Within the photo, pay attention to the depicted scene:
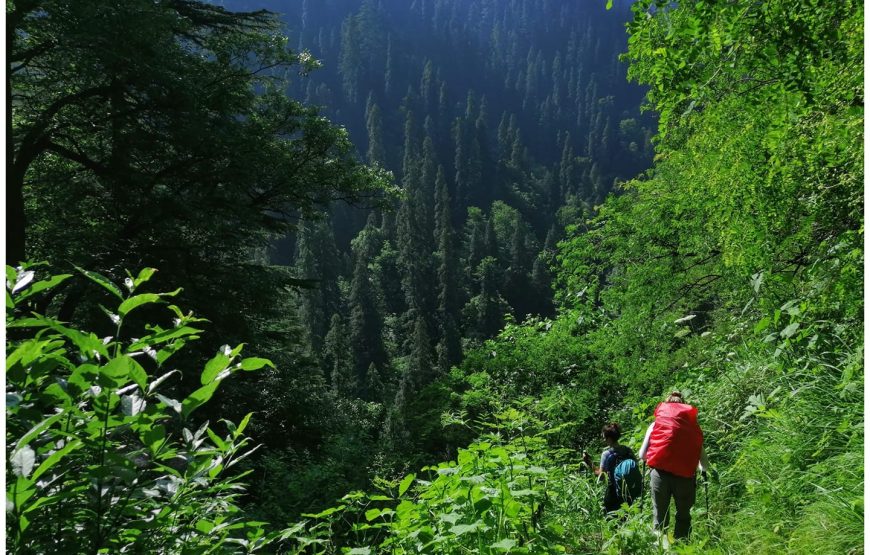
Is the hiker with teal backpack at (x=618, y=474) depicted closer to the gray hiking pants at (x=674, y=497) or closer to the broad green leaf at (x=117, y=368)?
the gray hiking pants at (x=674, y=497)

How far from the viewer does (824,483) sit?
3.63 m

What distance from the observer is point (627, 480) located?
4949 millimetres

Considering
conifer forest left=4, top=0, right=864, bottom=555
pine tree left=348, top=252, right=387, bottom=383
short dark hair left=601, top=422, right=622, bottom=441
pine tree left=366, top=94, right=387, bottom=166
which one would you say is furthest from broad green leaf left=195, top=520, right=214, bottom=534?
pine tree left=366, top=94, right=387, bottom=166

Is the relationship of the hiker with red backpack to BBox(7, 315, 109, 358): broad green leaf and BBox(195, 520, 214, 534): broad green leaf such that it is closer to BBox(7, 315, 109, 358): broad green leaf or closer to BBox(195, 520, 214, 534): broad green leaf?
BBox(195, 520, 214, 534): broad green leaf

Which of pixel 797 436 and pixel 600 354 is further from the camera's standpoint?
pixel 600 354

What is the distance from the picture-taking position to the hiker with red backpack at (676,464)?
13.9 ft

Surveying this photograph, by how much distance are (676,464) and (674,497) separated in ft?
0.90

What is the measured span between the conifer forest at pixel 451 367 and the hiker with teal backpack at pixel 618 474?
45 millimetres

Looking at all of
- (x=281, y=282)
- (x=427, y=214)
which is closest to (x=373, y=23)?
(x=427, y=214)

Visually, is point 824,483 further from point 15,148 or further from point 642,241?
point 15,148

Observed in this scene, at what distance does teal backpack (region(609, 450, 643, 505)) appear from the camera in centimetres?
494

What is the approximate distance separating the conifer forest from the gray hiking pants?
5cm

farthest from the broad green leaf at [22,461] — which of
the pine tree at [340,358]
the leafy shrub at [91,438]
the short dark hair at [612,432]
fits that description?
the pine tree at [340,358]

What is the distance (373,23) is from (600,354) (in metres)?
185
